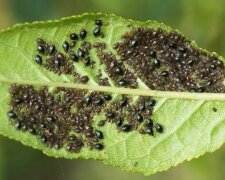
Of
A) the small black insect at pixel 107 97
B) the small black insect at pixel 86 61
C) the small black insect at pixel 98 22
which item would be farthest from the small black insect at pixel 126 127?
the small black insect at pixel 98 22

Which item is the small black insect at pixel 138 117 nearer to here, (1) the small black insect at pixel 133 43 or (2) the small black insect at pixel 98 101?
(2) the small black insect at pixel 98 101

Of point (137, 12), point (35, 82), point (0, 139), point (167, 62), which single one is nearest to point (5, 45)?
point (35, 82)

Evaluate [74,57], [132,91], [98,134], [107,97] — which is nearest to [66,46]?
[74,57]

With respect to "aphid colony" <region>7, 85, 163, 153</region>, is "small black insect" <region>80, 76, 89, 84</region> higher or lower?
higher

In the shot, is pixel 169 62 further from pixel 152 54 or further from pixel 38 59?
pixel 38 59

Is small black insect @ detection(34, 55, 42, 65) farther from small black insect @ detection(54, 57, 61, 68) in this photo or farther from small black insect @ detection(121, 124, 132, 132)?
small black insect @ detection(121, 124, 132, 132)

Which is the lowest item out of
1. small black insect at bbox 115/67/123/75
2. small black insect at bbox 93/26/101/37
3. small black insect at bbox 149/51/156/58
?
small black insect at bbox 115/67/123/75

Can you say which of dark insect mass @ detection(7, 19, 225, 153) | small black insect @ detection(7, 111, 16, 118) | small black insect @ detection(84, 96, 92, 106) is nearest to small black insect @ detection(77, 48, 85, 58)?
dark insect mass @ detection(7, 19, 225, 153)
